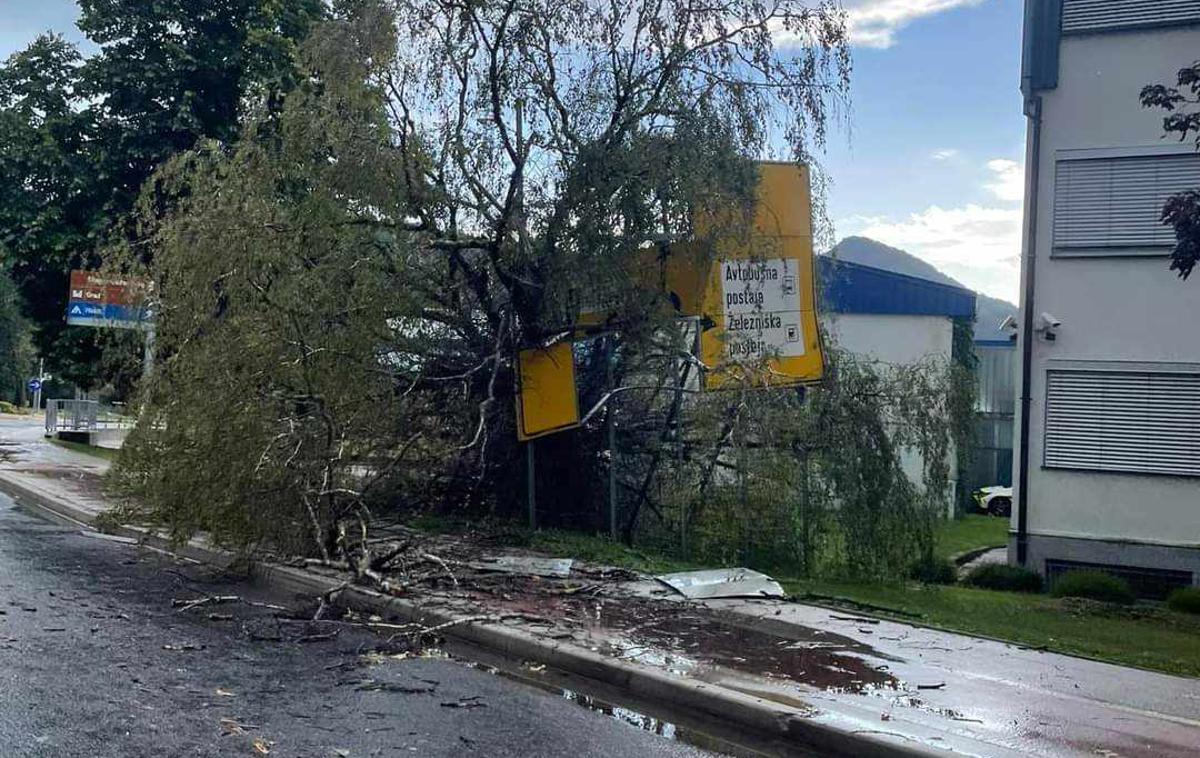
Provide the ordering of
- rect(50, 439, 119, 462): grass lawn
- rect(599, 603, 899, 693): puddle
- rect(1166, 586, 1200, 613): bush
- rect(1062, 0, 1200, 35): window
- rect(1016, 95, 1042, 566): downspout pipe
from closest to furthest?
rect(599, 603, 899, 693): puddle
rect(1166, 586, 1200, 613): bush
rect(1062, 0, 1200, 35): window
rect(1016, 95, 1042, 566): downspout pipe
rect(50, 439, 119, 462): grass lawn

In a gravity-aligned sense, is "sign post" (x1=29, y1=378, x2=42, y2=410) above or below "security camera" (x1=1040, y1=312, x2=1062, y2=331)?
below

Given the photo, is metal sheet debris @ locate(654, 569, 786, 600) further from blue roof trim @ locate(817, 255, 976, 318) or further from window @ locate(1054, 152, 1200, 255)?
blue roof trim @ locate(817, 255, 976, 318)

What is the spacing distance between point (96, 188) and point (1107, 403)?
20.5 meters

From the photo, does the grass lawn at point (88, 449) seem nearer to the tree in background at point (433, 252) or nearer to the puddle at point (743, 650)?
the tree in background at point (433, 252)

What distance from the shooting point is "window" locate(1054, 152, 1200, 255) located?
17078 millimetres

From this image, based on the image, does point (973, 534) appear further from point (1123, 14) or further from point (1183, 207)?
point (1183, 207)

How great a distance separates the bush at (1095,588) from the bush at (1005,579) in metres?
0.60

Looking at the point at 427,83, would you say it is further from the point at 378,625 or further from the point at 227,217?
the point at 378,625

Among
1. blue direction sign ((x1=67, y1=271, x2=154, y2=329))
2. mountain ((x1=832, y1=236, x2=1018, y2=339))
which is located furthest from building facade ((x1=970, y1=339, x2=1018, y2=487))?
blue direction sign ((x1=67, y1=271, x2=154, y2=329))

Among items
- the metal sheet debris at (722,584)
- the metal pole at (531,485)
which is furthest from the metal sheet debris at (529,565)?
the metal pole at (531,485)

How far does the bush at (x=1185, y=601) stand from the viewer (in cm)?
1468

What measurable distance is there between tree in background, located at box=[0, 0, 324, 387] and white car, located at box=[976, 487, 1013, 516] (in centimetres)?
2198

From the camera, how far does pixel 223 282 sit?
1158cm

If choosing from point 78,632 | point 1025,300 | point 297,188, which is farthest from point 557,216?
point 1025,300
